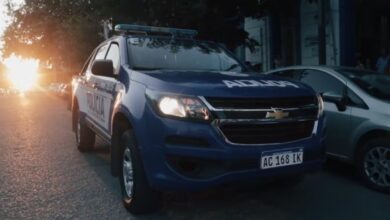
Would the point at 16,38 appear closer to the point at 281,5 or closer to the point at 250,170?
the point at 281,5

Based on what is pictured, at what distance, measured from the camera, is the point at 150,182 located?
4203mm

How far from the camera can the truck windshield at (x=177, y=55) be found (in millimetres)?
5379

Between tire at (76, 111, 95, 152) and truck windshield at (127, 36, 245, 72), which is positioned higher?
truck windshield at (127, 36, 245, 72)

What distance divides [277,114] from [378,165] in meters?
1.95

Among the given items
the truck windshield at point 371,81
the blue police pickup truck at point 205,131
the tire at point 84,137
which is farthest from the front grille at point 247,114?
the tire at point 84,137

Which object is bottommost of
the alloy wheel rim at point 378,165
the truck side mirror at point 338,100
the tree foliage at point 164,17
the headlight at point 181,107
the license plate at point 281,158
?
the alloy wheel rim at point 378,165

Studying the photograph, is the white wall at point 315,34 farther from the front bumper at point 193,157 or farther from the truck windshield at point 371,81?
the front bumper at point 193,157

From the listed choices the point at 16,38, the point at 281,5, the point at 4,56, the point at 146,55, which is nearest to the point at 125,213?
the point at 146,55

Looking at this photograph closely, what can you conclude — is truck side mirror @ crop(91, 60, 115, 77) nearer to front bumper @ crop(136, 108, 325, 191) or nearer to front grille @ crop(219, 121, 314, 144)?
front bumper @ crop(136, 108, 325, 191)

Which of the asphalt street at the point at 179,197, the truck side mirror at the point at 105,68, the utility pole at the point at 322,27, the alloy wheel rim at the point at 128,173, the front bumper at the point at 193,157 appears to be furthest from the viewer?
the utility pole at the point at 322,27

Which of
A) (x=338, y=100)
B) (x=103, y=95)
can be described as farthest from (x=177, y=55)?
(x=338, y=100)

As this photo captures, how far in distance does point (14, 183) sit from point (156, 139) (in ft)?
9.28

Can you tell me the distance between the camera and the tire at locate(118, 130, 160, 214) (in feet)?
14.4

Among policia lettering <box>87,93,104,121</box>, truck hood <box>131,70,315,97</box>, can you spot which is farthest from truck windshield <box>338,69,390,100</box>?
policia lettering <box>87,93,104,121</box>
